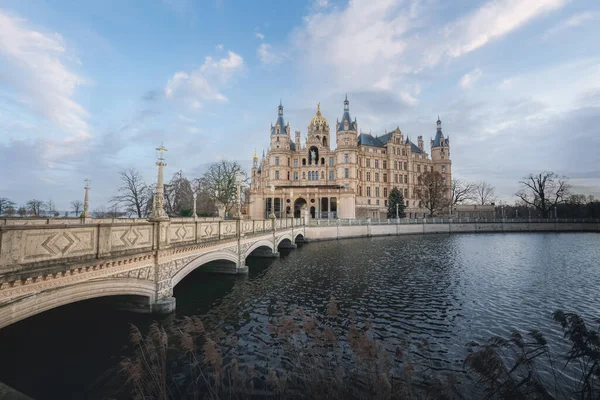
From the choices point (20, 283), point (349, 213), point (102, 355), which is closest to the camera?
point (20, 283)

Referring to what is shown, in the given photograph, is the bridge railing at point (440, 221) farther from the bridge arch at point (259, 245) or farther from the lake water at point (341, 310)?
the lake water at point (341, 310)

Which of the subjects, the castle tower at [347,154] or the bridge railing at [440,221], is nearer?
the bridge railing at [440,221]

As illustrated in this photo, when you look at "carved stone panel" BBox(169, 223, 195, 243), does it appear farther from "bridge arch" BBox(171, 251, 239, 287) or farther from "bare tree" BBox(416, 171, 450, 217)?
"bare tree" BBox(416, 171, 450, 217)

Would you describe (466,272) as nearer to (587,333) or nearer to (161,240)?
(587,333)

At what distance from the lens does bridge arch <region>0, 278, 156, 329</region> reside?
5.61m

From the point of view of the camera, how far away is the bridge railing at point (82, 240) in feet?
18.5

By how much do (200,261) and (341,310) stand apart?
6.58 m

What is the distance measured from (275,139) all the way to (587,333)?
7066 centimetres

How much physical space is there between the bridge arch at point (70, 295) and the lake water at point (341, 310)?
1263mm

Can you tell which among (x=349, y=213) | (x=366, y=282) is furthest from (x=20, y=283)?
(x=349, y=213)

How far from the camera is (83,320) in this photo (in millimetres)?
9695

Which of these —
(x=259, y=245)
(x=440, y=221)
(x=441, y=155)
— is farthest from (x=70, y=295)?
(x=441, y=155)

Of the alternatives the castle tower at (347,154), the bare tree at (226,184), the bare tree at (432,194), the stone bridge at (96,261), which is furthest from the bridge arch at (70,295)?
the bare tree at (432,194)

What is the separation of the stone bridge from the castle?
49.2 m
